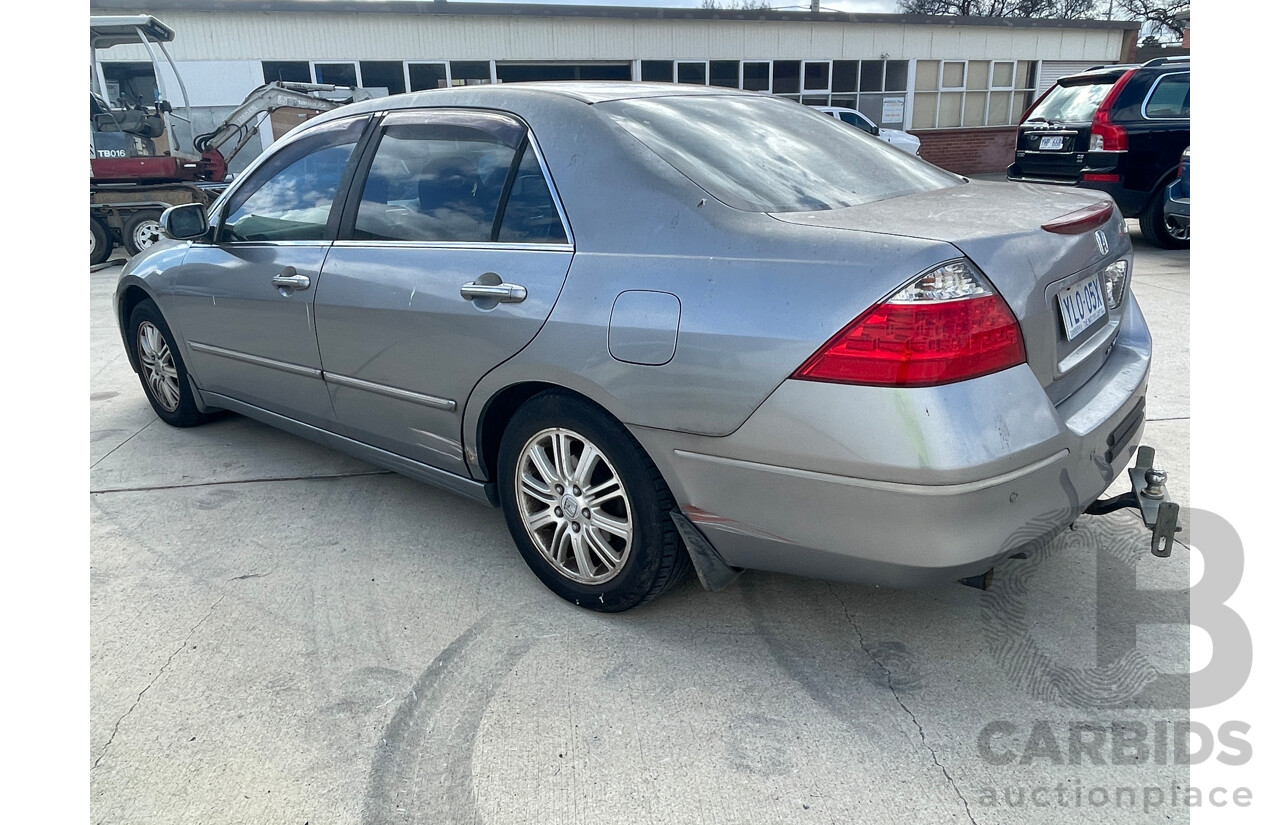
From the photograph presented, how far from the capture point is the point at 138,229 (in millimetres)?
11883

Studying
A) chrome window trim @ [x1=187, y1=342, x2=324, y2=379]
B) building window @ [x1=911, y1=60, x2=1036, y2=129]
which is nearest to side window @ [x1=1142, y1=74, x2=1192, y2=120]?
chrome window trim @ [x1=187, y1=342, x2=324, y2=379]

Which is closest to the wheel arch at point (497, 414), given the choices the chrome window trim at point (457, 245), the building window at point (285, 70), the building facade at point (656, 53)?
the chrome window trim at point (457, 245)

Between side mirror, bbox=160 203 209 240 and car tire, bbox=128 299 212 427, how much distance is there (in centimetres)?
68

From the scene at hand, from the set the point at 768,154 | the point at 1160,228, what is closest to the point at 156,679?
the point at 768,154

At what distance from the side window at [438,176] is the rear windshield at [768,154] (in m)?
0.42

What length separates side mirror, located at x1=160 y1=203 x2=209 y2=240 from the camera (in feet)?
12.9

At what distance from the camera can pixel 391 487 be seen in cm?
392

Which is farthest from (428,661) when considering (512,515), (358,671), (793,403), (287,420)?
(287,420)

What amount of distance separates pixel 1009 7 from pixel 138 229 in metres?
36.4

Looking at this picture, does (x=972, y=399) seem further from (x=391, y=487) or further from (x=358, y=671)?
(x=391, y=487)

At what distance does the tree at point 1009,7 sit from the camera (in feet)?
109

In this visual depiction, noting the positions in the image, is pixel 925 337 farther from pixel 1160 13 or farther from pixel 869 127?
pixel 1160 13

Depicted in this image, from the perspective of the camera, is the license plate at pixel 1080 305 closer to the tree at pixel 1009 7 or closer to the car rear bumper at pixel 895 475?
the car rear bumper at pixel 895 475

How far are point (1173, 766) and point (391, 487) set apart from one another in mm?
3090
